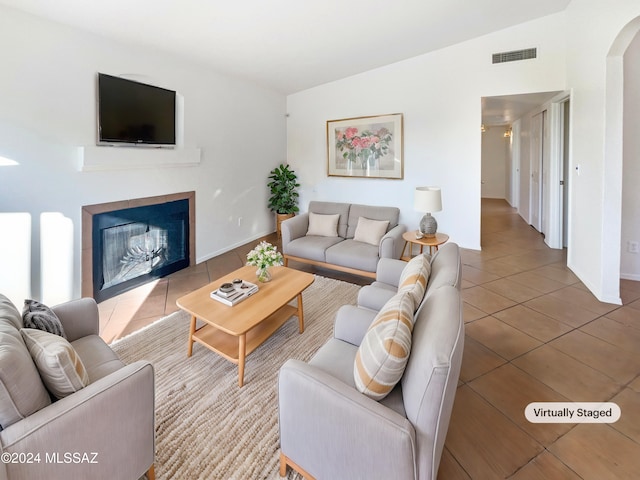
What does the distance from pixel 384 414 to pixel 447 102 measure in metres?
4.86

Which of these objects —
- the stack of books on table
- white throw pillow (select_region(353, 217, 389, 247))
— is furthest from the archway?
the stack of books on table

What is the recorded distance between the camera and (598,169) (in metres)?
3.31

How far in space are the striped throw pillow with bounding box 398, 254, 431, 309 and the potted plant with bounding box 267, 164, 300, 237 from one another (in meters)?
4.20

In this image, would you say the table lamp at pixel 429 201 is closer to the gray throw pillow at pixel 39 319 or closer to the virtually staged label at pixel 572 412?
the virtually staged label at pixel 572 412

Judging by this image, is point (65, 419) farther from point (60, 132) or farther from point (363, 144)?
point (363, 144)

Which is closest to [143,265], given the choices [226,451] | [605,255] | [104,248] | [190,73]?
[104,248]

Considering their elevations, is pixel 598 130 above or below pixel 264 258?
above

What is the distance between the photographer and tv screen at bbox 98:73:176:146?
10.7ft

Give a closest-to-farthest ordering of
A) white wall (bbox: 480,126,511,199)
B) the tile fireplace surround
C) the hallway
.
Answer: the hallway
the tile fireplace surround
white wall (bbox: 480,126,511,199)

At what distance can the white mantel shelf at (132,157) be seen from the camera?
316 cm

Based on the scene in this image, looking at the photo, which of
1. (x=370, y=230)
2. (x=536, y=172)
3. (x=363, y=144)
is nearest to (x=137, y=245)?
(x=370, y=230)

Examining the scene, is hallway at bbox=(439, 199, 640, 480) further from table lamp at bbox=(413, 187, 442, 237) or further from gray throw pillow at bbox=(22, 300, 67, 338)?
gray throw pillow at bbox=(22, 300, 67, 338)

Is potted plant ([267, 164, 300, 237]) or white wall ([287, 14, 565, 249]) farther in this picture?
potted plant ([267, 164, 300, 237])

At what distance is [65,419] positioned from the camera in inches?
45.8
